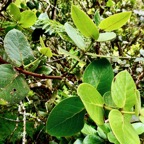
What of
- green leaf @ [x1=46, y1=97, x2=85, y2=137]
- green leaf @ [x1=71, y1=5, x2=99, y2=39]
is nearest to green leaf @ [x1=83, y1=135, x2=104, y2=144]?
green leaf @ [x1=46, y1=97, x2=85, y2=137]

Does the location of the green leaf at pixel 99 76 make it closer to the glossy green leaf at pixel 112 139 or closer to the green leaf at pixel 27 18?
the glossy green leaf at pixel 112 139

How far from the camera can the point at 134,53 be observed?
1.93 meters

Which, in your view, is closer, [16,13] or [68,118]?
[68,118]

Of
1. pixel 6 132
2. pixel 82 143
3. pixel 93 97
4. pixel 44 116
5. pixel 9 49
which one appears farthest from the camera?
pixel 6 132

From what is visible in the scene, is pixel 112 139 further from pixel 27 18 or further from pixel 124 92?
pixel 27 18

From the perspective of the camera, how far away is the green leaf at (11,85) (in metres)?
0.53

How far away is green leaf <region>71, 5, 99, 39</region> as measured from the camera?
19.4 inches

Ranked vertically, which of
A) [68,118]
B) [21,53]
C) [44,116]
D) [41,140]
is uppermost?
[21,53]

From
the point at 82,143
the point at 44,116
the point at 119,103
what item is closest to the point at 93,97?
the point at 119,103

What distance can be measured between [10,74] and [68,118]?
0.15m

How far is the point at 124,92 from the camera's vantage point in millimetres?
468

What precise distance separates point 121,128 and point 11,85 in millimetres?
235

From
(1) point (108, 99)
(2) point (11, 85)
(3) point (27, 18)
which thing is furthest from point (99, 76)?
(3) point (27, 18)

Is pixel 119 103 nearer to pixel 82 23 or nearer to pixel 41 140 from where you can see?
pixel 82 23
